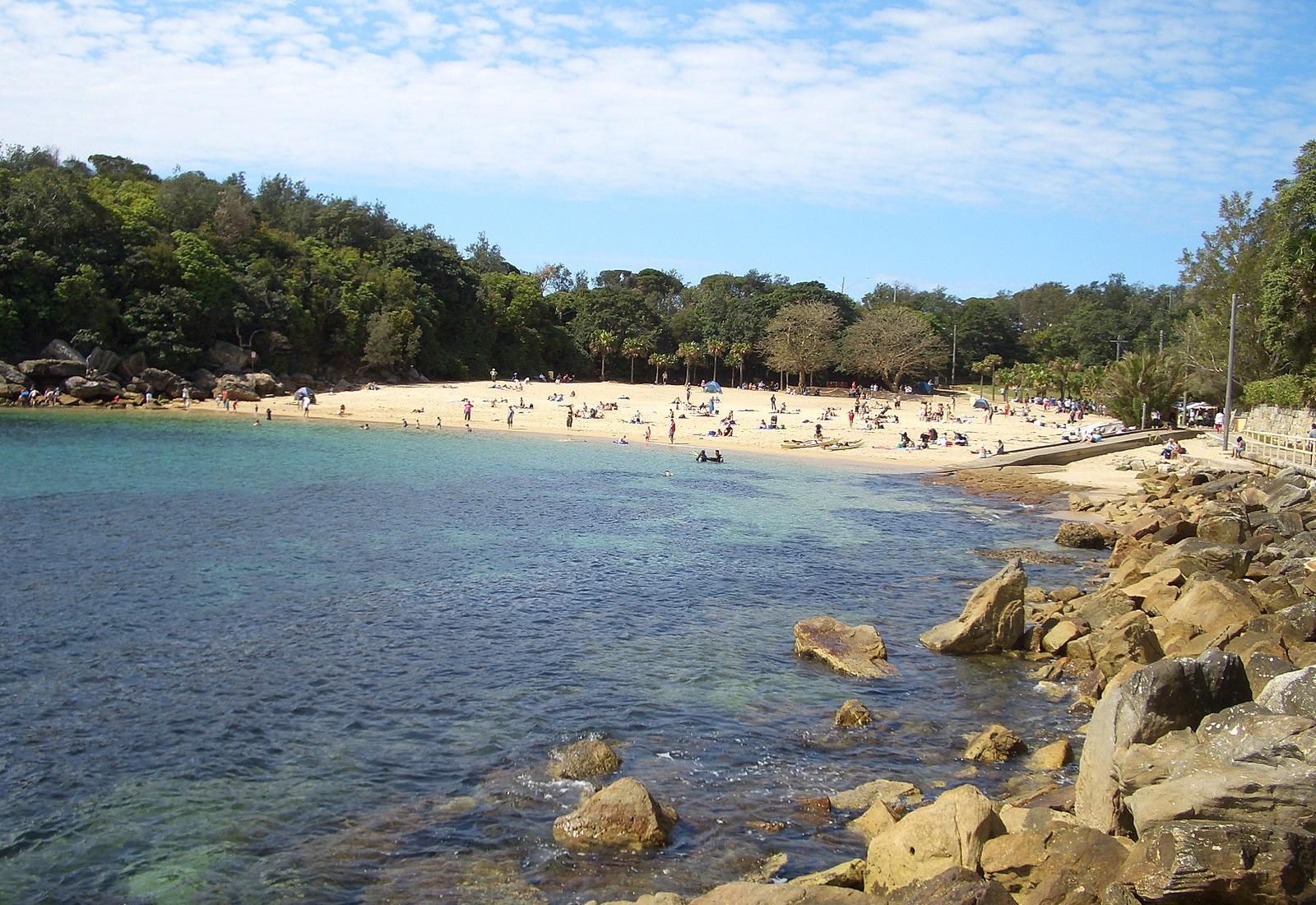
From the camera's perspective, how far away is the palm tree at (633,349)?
333 ft

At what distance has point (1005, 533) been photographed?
30.4 m

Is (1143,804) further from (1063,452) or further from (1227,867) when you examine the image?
(1063,452)

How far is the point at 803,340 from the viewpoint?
316 feet

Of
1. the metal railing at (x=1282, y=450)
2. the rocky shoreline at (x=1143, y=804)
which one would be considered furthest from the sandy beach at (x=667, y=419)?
the rocky shoreline at (x=1143, y=804)

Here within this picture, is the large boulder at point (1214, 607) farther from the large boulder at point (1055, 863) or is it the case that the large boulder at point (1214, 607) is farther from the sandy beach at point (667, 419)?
the sandy beach at point (667, 419)

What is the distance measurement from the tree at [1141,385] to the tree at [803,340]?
33756mm

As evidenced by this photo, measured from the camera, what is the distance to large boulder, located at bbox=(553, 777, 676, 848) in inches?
396

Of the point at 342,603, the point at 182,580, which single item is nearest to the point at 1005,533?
the point at 342,603

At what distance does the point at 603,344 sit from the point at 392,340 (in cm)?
2622

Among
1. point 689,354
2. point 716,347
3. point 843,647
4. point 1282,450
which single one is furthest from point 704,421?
point 843,647

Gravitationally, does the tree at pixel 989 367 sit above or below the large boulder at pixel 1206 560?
above

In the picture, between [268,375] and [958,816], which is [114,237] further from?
[958,816]

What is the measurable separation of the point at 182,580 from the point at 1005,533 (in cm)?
2284

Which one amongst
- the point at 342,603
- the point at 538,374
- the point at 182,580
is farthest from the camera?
the point at 538,374
